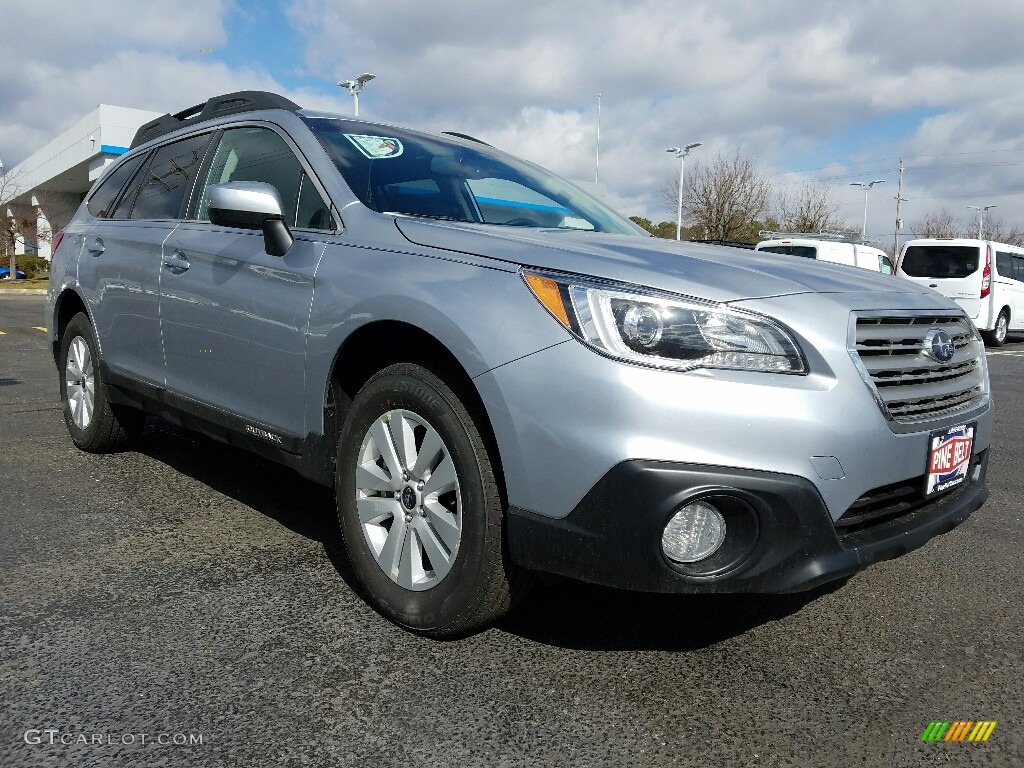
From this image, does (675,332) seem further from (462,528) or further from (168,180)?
(168,180)

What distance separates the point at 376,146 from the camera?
328 cm

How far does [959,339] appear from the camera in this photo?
268cm

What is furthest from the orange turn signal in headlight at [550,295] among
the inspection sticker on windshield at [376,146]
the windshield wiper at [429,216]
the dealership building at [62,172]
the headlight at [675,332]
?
the dealership building at [62,172]

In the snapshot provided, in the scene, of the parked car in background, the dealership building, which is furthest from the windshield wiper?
the dealership building

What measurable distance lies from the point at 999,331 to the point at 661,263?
1628cm

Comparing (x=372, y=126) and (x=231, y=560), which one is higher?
(x=372, y=126)

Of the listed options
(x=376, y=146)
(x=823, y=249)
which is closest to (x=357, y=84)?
(x=823, y=249)

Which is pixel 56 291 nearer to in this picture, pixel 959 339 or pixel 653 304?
pixel 653 304

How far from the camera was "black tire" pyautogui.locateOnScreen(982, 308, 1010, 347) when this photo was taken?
1601 cm

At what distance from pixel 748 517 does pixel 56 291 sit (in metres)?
4.20

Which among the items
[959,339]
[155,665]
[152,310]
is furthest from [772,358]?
[152,310]

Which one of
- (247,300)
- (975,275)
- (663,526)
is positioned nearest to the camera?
(663,526)

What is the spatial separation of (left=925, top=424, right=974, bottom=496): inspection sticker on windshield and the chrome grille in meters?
0.06

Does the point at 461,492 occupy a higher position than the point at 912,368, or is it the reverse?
the point at 912,368
